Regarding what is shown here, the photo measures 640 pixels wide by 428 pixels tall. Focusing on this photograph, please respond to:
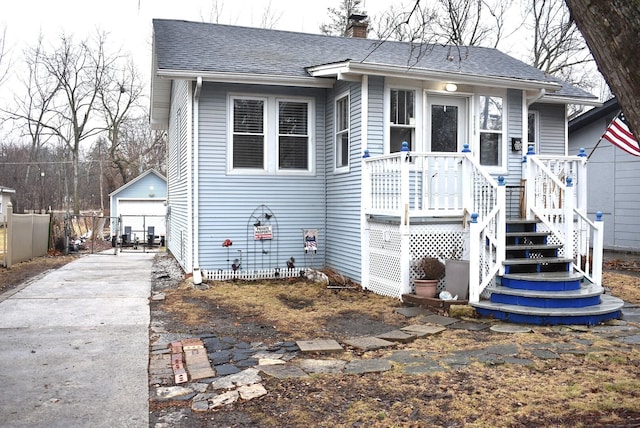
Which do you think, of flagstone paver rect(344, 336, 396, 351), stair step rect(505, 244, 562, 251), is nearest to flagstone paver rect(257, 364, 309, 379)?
flagstone paver rect(344, 336, 396, 351)

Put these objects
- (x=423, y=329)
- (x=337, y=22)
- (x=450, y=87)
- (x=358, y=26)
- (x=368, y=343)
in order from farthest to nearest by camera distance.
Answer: (x=337, y=22) → (x=358, y=26) → (x=450, y=87) → (x=423, y=329) → (x=368, y=343)

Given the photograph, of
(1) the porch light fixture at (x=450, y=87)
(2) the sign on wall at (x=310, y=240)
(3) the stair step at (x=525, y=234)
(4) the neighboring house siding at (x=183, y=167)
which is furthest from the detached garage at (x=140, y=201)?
(3) the stair step at (x=525, y=234)

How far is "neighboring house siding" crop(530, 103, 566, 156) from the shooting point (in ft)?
39.1

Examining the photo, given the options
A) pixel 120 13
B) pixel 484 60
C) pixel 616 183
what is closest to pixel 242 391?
pixel 120 13

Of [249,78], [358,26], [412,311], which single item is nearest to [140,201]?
[358,26]

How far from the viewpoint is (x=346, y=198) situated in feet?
31.4

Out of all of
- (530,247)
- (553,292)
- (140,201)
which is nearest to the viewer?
(553,292)

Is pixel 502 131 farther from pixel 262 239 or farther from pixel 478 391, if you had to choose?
pixel 478 391

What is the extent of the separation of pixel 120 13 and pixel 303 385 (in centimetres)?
544

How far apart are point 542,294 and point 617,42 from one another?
14.8ft

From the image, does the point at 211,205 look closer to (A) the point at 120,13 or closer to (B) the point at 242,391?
(A) the point at 120,13

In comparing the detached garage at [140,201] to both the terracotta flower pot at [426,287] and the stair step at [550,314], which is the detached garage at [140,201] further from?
the stair step at [550,314]

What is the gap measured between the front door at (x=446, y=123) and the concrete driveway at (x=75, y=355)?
5.51 metres

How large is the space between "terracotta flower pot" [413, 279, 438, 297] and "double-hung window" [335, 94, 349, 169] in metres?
2.85
